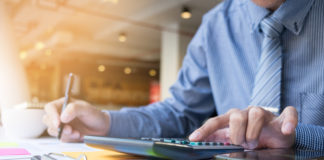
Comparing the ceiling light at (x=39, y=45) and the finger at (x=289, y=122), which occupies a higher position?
the ceiling light at (x=39, y=45)

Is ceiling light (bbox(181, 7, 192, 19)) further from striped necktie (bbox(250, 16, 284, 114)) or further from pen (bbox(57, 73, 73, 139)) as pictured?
pen (bbox(57, 73, 73, 139))

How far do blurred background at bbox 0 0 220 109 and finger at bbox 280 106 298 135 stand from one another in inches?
76.2

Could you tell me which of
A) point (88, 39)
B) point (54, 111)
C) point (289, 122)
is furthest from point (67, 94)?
point (88, 39)

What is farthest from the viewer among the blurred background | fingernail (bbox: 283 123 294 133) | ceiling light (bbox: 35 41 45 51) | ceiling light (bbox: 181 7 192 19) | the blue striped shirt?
ceiling light (bbox: 35 41 45 51)

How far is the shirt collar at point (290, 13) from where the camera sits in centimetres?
85

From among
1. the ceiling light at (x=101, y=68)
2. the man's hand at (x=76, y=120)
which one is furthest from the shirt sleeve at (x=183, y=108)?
the ceiling light at (x=101, y=68)

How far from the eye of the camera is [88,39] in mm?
8883

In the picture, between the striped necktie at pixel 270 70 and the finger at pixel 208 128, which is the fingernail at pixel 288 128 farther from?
the striped necktie at pixel 270 70

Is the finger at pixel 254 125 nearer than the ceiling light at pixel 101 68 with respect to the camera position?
Yes

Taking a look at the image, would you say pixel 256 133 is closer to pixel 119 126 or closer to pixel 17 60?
pixel 119 126

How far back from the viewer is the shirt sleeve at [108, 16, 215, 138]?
1.02 m

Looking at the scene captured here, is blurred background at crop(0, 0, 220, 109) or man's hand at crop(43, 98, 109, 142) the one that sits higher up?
blurred background at crop(0, 0, 220, 109)

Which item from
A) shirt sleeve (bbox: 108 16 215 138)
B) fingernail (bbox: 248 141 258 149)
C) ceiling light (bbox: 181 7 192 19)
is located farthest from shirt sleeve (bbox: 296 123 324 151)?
ceiling light (bbox: 181 7 192 19)

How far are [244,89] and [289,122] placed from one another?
0.52 meters
